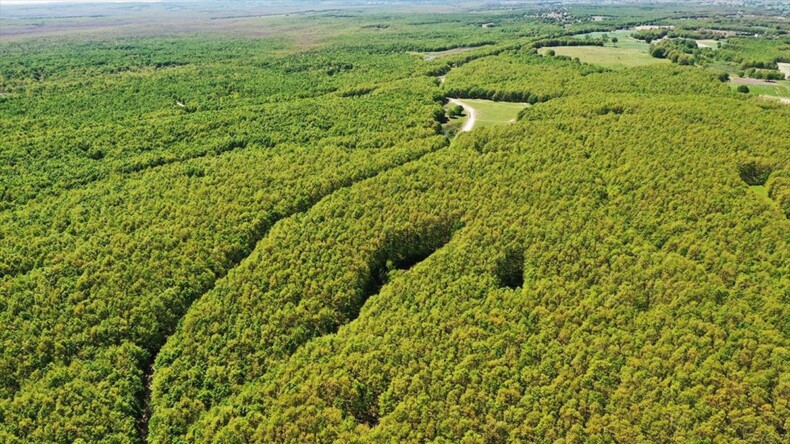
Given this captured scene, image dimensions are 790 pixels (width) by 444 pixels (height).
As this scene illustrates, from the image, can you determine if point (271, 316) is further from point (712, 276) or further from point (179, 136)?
point (179, 136)

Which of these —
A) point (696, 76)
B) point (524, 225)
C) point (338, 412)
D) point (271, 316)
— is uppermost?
point (696, 76)

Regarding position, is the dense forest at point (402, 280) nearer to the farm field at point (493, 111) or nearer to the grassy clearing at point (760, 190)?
the grassy clearing at point (760, 190)

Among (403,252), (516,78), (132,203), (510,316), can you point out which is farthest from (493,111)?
(132,203)

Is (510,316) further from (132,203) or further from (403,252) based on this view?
(132,203)

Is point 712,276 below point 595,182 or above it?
below

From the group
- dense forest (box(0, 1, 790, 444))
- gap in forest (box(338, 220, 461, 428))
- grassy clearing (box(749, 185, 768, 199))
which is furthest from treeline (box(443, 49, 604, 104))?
gap in forest (box(338, 220, 461, 428))

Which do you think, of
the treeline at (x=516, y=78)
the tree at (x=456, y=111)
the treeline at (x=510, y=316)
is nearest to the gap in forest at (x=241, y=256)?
the treeline at (x=510, y=316)

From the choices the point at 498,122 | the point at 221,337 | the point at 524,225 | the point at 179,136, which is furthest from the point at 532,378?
the point at 179,136
